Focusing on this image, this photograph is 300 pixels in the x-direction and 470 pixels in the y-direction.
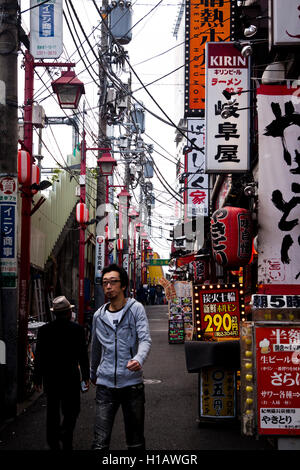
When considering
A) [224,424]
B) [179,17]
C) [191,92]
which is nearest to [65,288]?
[191,92]

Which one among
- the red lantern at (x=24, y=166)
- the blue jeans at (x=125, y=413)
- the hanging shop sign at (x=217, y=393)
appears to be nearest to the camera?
the blue jeans at (x=125, y=413)

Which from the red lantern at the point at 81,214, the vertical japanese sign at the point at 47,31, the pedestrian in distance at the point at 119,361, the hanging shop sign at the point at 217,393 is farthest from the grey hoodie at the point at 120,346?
the red lantern at the point at 81,214

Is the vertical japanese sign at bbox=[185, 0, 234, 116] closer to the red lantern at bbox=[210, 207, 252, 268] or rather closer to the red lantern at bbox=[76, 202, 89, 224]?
the red lantern at bbox=[210, 207, 252, 268]

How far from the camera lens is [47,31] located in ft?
44.1

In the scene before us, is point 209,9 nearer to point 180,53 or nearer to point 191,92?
point 191,92

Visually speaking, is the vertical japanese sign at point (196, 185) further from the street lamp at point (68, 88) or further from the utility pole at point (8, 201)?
the utility pole at point (8, 201)

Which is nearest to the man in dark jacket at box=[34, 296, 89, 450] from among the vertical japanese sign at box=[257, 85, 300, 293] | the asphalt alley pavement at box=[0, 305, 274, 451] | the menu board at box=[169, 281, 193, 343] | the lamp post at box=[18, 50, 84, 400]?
the asphalt alley pavement at box=[0, 305, 274, 451]

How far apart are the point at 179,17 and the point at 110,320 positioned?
250ft

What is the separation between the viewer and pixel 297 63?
10156mm

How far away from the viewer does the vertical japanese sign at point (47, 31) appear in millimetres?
13352

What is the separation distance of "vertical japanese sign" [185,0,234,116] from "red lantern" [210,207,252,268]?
6.45 m

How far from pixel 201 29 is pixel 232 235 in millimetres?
7760

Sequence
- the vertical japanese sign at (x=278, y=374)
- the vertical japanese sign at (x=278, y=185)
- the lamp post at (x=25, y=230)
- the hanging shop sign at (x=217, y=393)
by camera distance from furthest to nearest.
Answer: the lamp post at (x=25, y=230) → the hanging shop sign at (x=217, y=393) → the vertical japanese sign at (x=278, y=185) → the vertical japanese sign at (x=278, y=374)

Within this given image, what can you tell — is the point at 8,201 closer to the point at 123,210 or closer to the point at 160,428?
the point at 160,428
